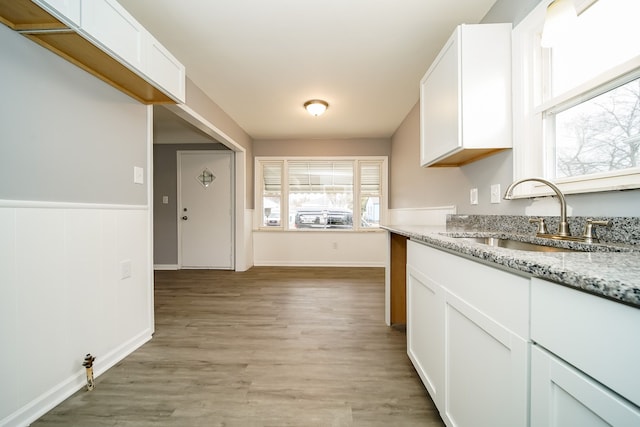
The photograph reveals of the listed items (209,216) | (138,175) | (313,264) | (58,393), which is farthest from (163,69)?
(313,264)

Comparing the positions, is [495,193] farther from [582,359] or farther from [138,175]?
[138,175]

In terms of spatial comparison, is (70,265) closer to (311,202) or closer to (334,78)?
(334,78)

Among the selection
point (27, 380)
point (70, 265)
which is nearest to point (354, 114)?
point (70, 265)

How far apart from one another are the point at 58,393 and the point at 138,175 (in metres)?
1.35

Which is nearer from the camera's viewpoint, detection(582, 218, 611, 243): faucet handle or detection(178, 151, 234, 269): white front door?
detection(582, 218, 611, 243): faucet handle

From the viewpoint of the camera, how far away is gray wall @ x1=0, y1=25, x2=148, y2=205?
3.91 ft

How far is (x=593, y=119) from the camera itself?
1178 millimetres

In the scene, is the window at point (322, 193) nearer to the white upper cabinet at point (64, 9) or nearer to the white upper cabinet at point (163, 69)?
the white upper cabinet at point (163, 69)

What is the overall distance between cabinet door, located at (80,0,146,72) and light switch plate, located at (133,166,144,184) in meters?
0.73

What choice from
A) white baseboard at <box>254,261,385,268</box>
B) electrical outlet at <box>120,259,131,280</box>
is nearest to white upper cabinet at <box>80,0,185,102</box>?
electrical outlet at <box>120,259,131,280</box>

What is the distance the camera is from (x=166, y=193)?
15.4ft

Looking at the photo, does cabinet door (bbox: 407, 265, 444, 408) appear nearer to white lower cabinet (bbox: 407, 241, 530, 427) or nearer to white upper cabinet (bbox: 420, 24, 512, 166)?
white lower cabinet (bbox: 407, 241, 530, 427)

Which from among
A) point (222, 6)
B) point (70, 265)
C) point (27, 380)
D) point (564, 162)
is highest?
point (222, 6)

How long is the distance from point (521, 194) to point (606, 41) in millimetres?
723
